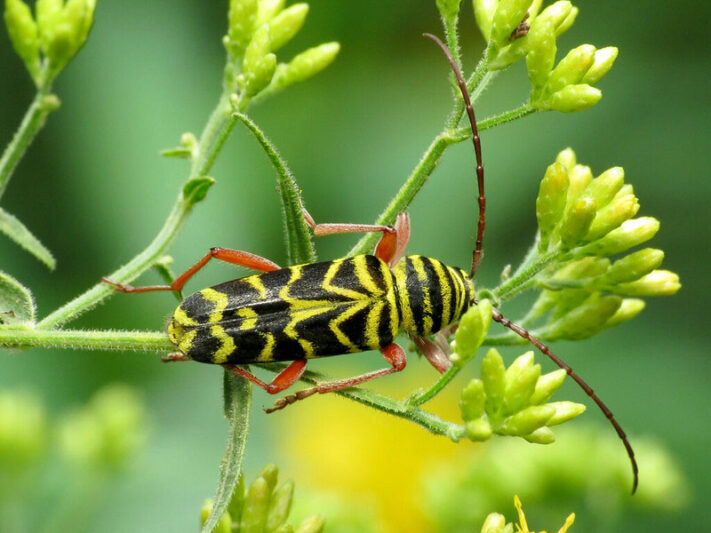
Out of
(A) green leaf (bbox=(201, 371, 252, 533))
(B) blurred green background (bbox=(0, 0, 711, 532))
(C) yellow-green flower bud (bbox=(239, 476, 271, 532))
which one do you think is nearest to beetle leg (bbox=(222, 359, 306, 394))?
(A) green leaf (bbox=(201, 371, 252, 533))

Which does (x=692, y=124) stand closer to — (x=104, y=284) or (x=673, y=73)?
(x=673, y=73)

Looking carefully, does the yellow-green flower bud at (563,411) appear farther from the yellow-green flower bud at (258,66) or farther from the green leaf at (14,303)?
the green leaf at (14,303)

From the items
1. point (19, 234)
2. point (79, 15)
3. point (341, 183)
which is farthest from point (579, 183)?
point (341, 183)

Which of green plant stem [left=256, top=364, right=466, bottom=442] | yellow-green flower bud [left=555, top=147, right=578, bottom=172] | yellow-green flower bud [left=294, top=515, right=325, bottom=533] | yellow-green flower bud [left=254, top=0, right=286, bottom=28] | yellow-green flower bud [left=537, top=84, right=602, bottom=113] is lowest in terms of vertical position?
yellow-green flower bud [left=294, top=515, right=325, bottom=533]

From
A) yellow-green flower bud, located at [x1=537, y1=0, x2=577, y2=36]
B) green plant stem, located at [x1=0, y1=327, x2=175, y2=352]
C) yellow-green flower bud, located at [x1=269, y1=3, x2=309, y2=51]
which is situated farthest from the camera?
yellow-green flower bud, located at [x1=269, y1=3, x2=309, y2=51]

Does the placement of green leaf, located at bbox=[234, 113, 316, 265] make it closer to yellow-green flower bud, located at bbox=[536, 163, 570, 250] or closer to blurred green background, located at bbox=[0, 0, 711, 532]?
yellow-green flower bud, located at bbox=[536, 163, 570, 250]

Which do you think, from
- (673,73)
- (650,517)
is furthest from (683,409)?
(673,73)

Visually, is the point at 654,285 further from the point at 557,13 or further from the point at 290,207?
the point at 290,207
